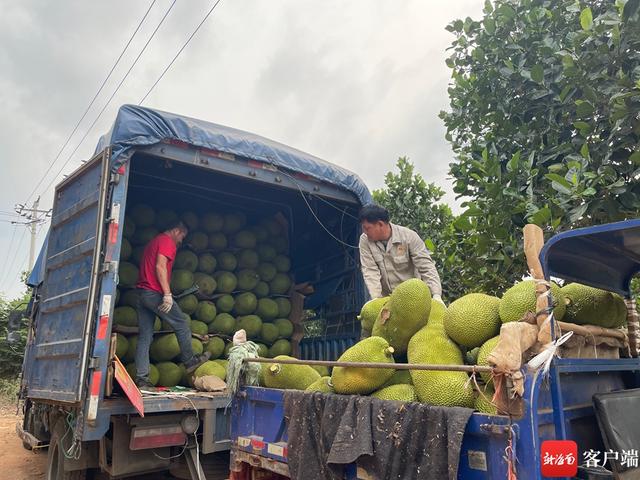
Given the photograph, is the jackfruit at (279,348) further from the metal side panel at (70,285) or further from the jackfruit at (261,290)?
the metal side panel at (70,285)

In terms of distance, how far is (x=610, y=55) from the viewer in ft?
10.0

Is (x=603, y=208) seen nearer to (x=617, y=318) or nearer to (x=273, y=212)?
(x=617, y=318)

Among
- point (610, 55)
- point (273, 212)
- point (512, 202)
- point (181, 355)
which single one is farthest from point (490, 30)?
point (181, 355)

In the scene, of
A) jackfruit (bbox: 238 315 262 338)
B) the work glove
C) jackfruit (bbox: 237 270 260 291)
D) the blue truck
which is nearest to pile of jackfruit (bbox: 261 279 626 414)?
the blue truck

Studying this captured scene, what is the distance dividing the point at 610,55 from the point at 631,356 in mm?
1735

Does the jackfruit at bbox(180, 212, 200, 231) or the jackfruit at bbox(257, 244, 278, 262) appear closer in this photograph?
the jackfruit at bbox(180, 212, 200, 231)

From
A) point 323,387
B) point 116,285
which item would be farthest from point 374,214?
point 116,285

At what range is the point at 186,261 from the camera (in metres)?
6.00

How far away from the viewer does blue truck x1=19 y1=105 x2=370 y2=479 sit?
12.3 ft

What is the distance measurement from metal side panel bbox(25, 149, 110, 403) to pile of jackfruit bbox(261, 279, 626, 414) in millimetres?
2095

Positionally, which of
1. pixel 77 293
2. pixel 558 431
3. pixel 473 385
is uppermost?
pixel 77 293

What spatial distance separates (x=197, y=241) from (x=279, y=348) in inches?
63.2

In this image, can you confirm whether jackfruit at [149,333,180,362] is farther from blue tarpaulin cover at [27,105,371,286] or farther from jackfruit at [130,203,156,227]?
blue tarpaulin cover at [27,105,371,286]

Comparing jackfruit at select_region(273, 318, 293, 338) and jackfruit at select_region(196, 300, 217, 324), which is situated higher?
jackfruit at select_region(196, 300, 217, 324)
